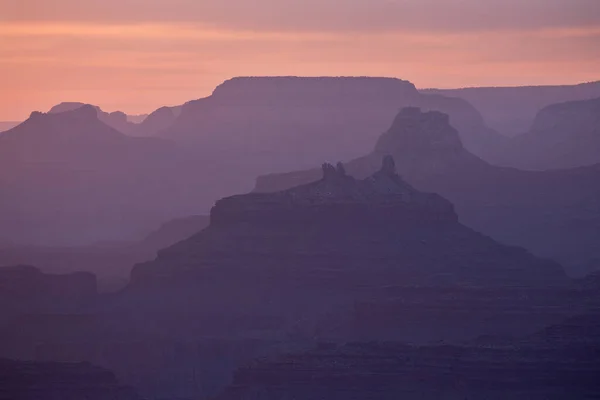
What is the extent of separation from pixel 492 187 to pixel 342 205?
97.0 ft

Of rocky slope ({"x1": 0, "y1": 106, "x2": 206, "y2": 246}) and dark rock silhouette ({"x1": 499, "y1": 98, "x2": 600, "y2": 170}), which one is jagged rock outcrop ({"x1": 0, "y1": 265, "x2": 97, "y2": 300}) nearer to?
rocky slope ({"x1": 0, "y1": 106, "x2": 206, "y2": 246})

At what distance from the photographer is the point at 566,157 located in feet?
595

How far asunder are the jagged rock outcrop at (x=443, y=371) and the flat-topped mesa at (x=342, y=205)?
2677 cm

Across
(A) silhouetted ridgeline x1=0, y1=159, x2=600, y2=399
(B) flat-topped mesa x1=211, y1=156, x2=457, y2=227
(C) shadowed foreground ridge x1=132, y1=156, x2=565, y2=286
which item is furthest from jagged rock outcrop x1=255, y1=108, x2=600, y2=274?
(A) silhouetted ridgeline x1=0, y1=159, x2=600, y2=399

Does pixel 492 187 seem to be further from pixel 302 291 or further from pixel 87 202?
pixel 87 202

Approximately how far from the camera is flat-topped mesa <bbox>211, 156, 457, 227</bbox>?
123250 millimetres

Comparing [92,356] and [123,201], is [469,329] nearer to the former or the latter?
[92,356]

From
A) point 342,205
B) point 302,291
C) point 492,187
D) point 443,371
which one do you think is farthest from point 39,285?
point 443,371

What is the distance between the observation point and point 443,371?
93875 mm

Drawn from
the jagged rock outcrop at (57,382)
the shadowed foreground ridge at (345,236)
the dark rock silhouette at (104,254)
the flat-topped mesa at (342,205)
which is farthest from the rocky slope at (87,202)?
the jagged rock outcrop at (57,382)

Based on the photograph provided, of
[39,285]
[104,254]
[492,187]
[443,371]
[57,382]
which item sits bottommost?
[57,382]

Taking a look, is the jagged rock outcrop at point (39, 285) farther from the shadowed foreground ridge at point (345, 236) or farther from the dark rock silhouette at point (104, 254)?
the dark rock silhouette at point (104, 254)

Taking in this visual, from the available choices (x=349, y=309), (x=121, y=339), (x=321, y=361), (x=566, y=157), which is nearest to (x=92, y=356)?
(x=121, y=339)

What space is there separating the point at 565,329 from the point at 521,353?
2.55 meters
